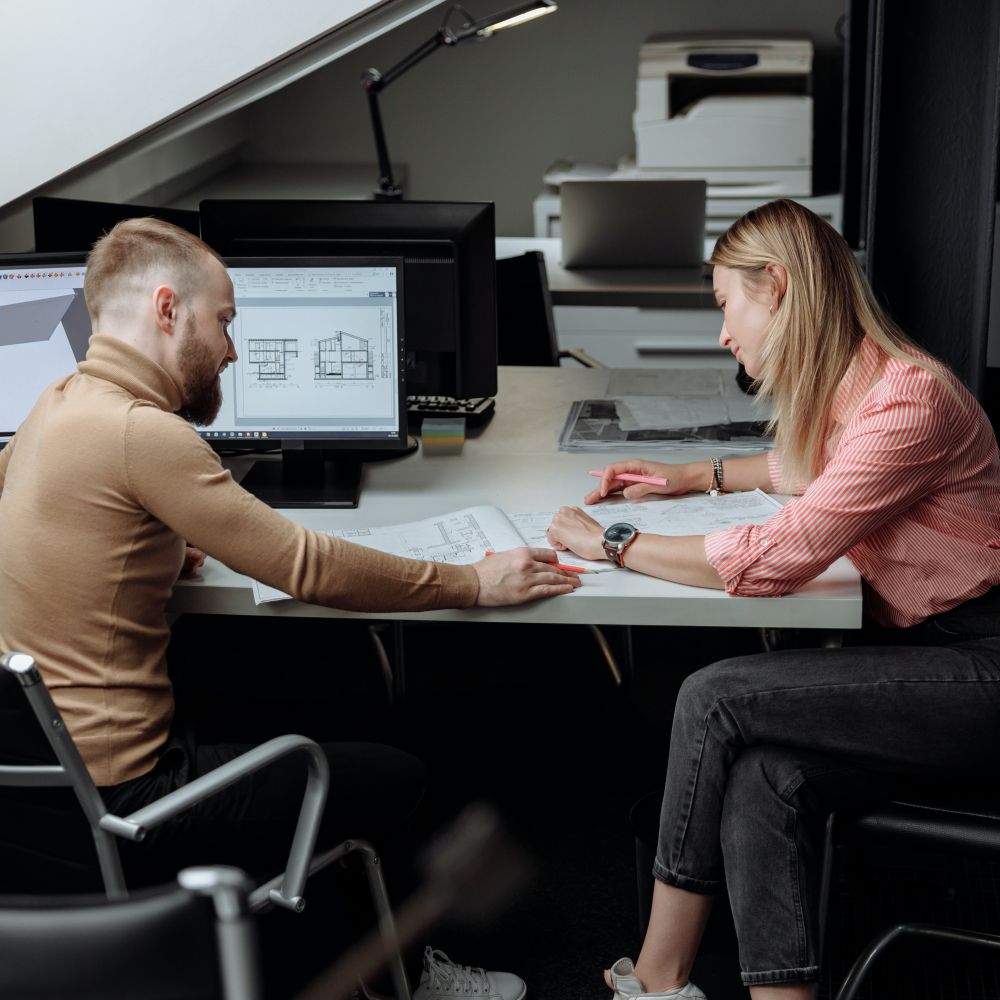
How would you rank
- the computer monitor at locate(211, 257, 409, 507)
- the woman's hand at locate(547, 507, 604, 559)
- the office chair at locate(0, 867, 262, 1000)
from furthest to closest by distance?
the computer monitor at locate(211, 257, 409, 507), the woman's hand at locate(547, 507, 604, 559), the office chair at locate(0, 867, 262, 1000)

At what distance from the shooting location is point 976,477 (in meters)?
1.81

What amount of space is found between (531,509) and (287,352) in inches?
19.2

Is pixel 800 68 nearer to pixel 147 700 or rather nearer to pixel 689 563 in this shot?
pixel 689 563

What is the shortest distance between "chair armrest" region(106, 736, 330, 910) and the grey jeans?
1.68ft

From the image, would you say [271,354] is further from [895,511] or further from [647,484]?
[895,511]

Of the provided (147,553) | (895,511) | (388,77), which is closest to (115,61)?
(388,77)

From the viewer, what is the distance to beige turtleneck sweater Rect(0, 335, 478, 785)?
5.05 feet

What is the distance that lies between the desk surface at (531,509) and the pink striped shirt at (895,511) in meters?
0.05

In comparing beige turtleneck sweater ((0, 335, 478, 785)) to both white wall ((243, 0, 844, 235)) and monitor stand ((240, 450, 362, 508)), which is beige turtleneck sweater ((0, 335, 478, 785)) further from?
white wall ((243, 0, 844, 235))

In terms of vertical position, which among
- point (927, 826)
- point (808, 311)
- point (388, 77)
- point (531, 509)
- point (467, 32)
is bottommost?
point (927, 826)

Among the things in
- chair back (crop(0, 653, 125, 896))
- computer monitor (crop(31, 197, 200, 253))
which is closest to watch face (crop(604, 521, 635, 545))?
chair back (crop(0, 653, 125, 896))

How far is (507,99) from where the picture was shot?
5855mm

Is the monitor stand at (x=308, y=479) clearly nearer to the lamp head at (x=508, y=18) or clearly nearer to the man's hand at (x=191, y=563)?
the man's hand at (x=191, y=563)

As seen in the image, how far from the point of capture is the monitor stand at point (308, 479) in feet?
7.04
